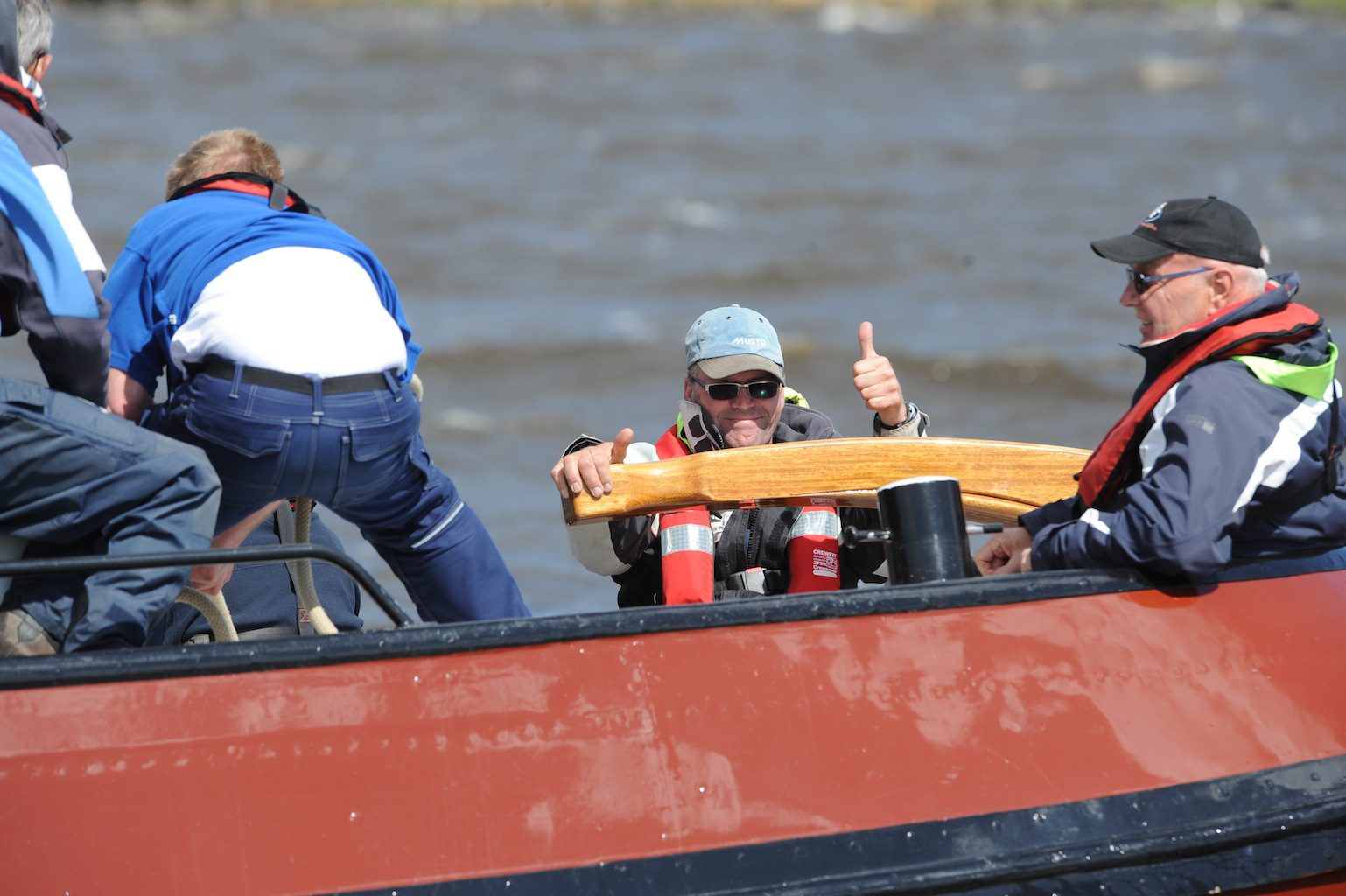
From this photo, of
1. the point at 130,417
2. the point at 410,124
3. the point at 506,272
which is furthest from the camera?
the point at 410,124

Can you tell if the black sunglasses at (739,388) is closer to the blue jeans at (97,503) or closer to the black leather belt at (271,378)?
the black leather belt at (271,378)

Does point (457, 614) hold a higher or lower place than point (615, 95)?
lower

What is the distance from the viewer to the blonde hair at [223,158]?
4.33m

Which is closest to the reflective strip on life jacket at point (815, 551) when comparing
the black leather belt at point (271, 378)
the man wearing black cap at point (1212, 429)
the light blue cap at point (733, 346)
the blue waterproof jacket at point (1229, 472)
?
the light blue cap at point (733, 346)

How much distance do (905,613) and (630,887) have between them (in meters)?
0.81

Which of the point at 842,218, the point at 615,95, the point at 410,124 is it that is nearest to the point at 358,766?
the point at 842,218

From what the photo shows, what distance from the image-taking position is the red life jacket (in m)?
3.78

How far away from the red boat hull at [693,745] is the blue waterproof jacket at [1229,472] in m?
0.11

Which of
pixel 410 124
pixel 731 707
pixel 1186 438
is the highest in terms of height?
pixel 410 124

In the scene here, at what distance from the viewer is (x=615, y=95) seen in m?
29.6

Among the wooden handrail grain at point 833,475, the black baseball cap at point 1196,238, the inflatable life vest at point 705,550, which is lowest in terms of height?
the inflatable life vest at point 705,550

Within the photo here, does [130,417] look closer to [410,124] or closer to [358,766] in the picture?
[358,766]

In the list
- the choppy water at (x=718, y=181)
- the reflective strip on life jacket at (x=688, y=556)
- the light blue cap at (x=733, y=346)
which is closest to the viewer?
the reflective strip on life jacket at (x=688, y=556)

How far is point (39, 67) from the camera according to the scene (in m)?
4.02
